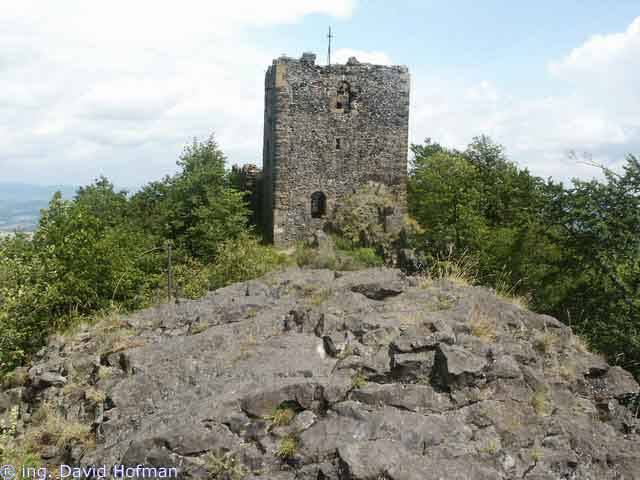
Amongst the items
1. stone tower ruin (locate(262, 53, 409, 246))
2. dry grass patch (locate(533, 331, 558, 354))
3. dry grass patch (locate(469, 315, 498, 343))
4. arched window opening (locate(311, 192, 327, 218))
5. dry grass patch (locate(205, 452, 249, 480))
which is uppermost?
stone tower ruin (locate(262, 53, 409, 246))

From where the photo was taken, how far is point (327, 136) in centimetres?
2656

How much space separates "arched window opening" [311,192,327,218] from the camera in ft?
89.0

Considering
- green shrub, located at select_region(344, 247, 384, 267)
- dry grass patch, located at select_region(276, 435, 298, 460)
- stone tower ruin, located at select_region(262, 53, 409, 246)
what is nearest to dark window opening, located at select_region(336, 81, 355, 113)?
stone tower ruin, located at select_region(262, 53, 409, 246)

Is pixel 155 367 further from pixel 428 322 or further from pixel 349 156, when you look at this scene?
pixel 349 156

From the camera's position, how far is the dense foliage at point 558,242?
18.8 metres

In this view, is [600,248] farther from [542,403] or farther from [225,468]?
[225,468]

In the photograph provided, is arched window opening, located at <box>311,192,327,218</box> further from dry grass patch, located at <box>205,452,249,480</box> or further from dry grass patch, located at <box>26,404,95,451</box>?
dry grass patch, located at <box>205,452,249,480</box>

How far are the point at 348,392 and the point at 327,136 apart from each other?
1966 centimetres

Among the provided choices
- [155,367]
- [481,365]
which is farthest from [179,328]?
[481,365]

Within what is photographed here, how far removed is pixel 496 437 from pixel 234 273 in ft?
44.8

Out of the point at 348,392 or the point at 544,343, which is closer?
the point at 348,392

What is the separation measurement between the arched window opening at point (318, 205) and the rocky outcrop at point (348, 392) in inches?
602

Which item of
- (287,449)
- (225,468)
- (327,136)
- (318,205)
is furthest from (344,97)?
(225,468)

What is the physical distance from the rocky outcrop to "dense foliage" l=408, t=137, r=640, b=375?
5.61 metres
